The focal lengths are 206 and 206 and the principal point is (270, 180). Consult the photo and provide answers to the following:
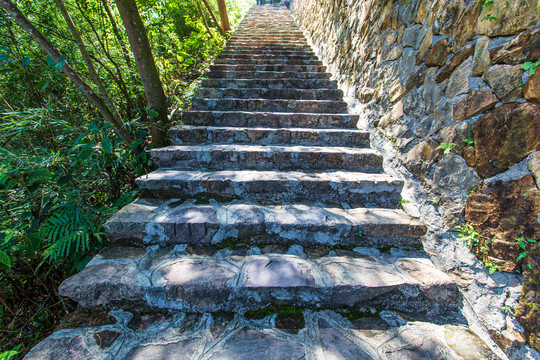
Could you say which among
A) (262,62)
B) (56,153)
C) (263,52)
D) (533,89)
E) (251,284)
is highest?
(263,52)

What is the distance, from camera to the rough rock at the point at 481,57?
117 centimetres

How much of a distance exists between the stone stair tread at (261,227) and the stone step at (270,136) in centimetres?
92

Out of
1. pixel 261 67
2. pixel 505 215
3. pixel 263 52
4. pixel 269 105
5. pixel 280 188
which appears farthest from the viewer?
pixel 263 52

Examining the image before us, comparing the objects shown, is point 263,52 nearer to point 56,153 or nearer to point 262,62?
point 262,62

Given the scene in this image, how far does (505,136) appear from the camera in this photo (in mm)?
1080

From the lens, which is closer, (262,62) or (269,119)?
(269,119)

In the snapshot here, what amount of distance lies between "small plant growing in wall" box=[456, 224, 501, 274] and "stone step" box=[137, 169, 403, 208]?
0.49 metres

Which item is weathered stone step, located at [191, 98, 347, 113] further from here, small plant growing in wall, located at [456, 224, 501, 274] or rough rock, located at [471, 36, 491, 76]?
small plant growing in wall, located at [456, 224, 501, 274]

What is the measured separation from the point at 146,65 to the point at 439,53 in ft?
8.16

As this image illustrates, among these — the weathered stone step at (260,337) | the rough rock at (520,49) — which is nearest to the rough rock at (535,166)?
the rough rock at (520,49)

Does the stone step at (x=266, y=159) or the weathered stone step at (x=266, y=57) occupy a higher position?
the weathered stone step at (x=266, y=57)

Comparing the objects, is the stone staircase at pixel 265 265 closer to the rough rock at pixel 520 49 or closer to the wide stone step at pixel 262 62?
the rough rock at pixel 520 49

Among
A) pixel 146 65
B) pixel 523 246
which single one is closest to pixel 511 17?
pixel 523 246

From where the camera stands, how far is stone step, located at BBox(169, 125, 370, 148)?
2.16 m
